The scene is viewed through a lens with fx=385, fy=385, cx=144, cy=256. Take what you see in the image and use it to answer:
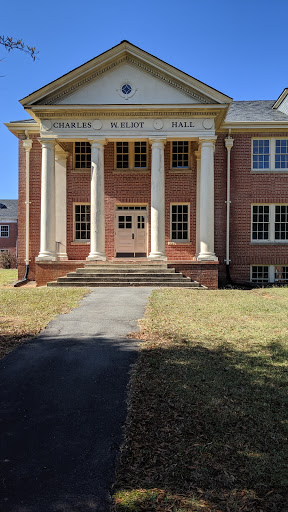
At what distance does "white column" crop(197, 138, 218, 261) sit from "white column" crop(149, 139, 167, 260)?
168cm

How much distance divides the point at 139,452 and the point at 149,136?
579 inches

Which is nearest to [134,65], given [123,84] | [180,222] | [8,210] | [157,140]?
[123,84]

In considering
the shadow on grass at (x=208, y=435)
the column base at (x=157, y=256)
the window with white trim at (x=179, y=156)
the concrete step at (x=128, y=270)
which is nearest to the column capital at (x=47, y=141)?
the concrete step at (x=128, y=270)

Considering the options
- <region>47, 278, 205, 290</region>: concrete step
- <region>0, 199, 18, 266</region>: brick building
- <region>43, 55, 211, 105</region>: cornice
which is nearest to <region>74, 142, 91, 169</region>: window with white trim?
<region>43, 55, 211, 105</region>: cornice

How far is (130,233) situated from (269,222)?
688 centimetres

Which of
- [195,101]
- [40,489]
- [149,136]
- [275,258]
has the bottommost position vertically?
[40,489]

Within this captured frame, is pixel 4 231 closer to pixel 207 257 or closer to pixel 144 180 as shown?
pixel 144 180

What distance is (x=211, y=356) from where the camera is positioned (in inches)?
224

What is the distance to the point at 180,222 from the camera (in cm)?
1912

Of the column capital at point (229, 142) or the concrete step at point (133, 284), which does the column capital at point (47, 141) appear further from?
the column capital at point (229, 142)

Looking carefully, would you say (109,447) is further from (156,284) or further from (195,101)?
(195,101)

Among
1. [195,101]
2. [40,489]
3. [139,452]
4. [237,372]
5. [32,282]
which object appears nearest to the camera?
[40,489]

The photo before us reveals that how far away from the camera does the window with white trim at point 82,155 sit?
19094 millimetres

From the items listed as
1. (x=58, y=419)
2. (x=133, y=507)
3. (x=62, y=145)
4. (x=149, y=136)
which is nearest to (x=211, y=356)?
(x=58, y=419)
